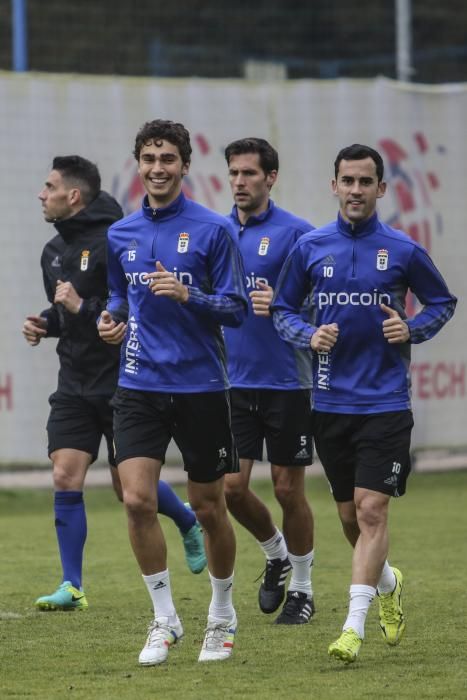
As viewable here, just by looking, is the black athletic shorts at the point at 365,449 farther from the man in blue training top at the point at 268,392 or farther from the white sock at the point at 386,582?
the man in blue training top at the point at 268,392

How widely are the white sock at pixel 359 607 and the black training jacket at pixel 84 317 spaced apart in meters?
2.47

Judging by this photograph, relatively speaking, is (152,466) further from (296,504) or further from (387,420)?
(296,504)

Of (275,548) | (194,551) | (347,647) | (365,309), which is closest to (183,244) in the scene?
(365,309)

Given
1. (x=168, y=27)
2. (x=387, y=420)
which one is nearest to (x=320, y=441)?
(x=387, y=420)

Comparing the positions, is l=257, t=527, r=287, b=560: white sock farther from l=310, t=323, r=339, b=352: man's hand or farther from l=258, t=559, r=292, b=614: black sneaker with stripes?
l=310, t=323, r=339, b=352: man's hand

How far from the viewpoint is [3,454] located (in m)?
12.5

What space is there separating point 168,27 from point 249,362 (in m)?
11.4

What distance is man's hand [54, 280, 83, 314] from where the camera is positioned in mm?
7902

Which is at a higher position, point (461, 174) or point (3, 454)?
point (461, 174)

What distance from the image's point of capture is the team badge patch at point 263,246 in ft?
25.9

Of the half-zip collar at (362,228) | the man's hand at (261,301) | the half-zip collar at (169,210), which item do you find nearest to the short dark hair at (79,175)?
the man's hand at (261,301)

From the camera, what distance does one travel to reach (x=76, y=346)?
843cm

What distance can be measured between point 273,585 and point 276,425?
32.6 inches

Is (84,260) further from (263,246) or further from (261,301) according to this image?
(261,301)
